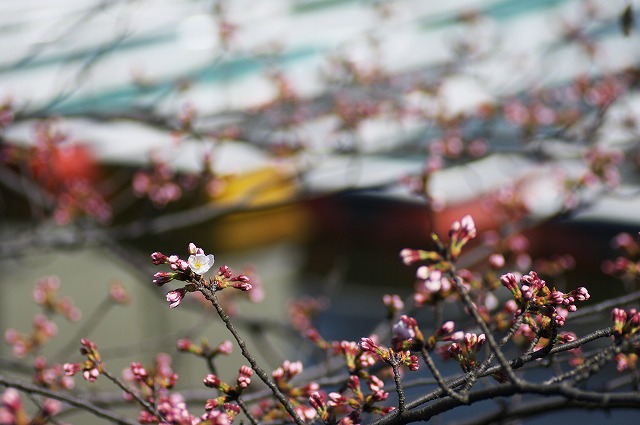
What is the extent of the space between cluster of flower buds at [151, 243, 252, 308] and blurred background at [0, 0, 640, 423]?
7.31 feet

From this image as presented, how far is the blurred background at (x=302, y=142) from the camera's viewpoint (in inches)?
184

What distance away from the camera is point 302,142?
5191 millimetres

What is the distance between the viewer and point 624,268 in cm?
235

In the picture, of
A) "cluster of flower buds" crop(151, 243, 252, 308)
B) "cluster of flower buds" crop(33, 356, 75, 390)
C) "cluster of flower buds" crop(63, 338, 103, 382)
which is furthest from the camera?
"cluster of flower buds" crop(33, 356, 75, 390)

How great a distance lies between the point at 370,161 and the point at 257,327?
3.34m

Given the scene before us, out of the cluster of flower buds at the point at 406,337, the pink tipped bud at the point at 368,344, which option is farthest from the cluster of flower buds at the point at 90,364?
the cluster of flower buds at the point at 406,337

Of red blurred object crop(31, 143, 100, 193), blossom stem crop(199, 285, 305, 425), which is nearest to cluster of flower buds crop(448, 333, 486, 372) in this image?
blossom stem crop(199, 285, 305, 425)

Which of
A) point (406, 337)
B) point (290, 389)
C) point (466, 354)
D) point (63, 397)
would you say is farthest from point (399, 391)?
point (63, 397)

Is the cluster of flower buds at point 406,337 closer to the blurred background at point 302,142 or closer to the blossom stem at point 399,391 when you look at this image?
the blossom stem at point 399,391

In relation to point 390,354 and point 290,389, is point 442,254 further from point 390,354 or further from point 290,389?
point 290,389

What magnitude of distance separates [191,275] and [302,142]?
3.72m

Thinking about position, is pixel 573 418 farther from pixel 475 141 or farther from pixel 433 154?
pixel 433 154

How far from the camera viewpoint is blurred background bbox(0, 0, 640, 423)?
15.3ft

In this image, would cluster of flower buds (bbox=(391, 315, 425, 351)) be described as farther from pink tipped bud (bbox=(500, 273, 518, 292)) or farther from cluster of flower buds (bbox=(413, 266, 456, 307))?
pink tipped bud (bbox=(500, 273, 518, 292))
